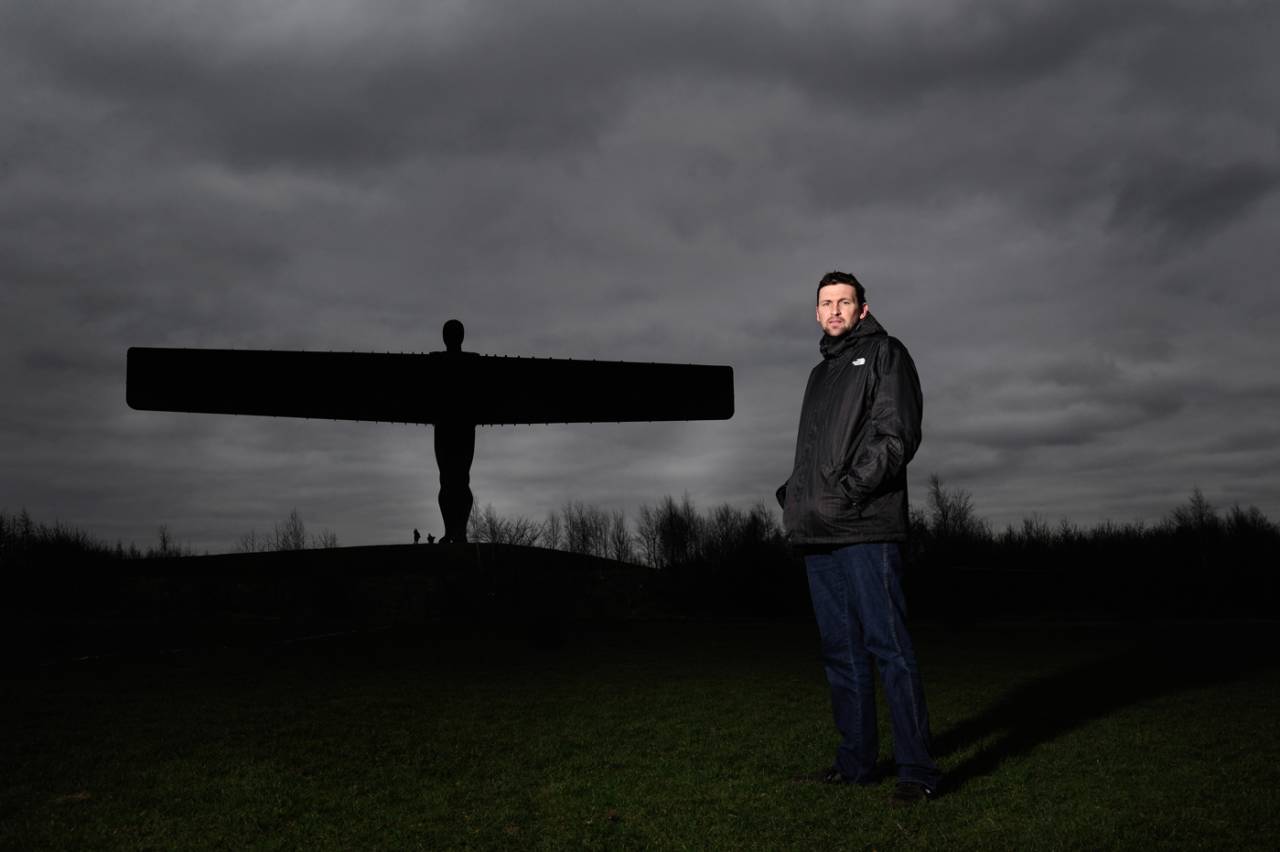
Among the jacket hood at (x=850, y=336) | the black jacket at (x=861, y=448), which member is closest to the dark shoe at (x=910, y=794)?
the black jacket at (x=861, y=448)

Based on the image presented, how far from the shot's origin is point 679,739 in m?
4.02

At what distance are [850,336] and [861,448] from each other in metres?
0.44

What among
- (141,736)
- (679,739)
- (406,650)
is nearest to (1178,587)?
(406,650)

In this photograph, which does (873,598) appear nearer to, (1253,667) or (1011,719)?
(1011,719)

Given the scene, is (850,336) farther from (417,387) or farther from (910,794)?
(417,387)

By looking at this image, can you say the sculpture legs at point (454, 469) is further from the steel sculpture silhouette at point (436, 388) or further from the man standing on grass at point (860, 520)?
the man standing on grass at point (860, 520)

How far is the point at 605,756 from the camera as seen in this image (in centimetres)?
371

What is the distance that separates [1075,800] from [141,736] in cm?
384

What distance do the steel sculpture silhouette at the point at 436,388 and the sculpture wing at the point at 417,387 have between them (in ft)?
0.04

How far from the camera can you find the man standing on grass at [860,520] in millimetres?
3006

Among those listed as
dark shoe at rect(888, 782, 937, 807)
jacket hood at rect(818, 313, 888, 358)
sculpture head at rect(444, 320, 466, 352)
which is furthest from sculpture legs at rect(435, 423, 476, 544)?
dark shoe at rect(888, 782, 937, 807)

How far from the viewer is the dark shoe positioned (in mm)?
2912

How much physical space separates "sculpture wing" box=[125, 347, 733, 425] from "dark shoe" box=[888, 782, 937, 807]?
321 inches

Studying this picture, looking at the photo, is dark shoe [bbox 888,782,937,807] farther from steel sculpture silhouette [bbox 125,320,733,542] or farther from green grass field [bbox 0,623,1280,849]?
steel sculpture silhouette [bbox 125,320,733,542]
